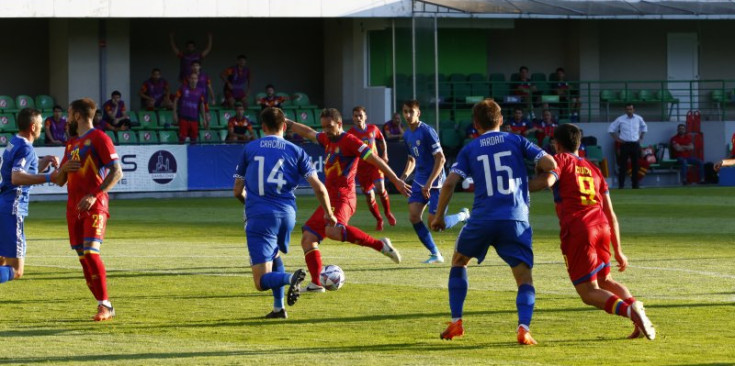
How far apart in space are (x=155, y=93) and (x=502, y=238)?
24.6m

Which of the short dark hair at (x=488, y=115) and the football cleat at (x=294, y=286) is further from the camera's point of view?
the football cleat at (x=294, y=286)

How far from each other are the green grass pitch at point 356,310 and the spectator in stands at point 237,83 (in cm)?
1396

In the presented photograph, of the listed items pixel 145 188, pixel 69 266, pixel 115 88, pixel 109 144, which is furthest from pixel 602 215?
pixel 115 88

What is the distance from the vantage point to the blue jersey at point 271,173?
439 inches

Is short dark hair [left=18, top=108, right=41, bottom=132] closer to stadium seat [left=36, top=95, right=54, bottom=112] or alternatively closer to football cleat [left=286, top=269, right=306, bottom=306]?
football cleat [left=286, top=269, right=306, bottom=306]

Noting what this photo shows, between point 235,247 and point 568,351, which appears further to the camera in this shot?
point 235,247

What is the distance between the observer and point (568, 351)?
31.3 ft

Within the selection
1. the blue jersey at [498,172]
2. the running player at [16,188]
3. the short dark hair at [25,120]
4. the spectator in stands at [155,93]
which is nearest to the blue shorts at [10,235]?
the running player at [16,188]

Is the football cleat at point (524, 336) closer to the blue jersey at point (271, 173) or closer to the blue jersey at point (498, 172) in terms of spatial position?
the blue jersey at point (498, 172)

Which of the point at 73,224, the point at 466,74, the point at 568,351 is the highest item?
the point at 466,74

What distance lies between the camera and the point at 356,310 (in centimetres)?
1188

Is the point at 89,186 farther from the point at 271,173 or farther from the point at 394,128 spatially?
the point at 394,128

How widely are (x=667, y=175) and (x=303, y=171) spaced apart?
1018 inches

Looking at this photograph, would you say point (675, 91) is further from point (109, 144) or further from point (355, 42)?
point (109, 144)
